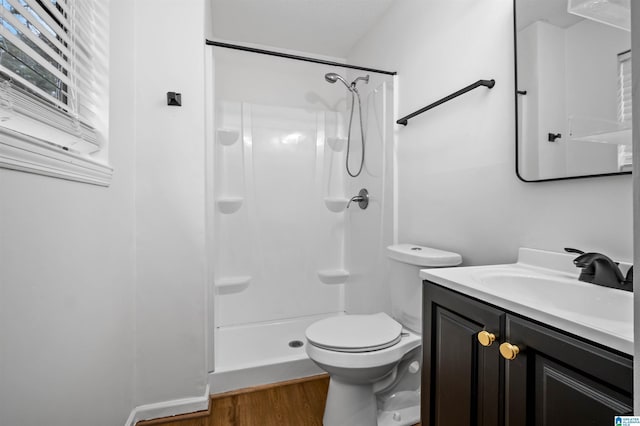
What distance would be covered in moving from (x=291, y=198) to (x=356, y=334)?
1381 millimetres

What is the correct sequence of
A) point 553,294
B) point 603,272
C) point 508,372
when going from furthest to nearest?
point 553,294 < point 603,272 < point 508,372

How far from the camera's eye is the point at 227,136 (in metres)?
2.38

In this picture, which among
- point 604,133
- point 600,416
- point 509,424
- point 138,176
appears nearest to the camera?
point 600,416

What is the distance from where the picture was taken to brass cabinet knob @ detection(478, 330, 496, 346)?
780 mm

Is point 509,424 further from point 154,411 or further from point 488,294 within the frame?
point 154,411

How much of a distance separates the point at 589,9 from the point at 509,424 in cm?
114

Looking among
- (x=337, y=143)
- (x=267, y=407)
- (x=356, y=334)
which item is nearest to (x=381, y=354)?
(x=356, y=334)

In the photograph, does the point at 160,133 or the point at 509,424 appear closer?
the point at 509,424

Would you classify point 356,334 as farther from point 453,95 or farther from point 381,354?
point 453,95

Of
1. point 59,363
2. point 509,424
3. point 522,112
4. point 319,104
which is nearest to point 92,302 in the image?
point 59,363

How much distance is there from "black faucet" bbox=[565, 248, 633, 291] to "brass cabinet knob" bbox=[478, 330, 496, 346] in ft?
1.22

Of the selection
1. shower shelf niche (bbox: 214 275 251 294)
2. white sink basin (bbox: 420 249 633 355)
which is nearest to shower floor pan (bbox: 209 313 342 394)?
shower shelf niche (bbox: 214 275 251 294)

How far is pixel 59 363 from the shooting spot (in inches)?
34.6

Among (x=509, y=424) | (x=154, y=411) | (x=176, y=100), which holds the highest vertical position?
(x=176, y=100)
